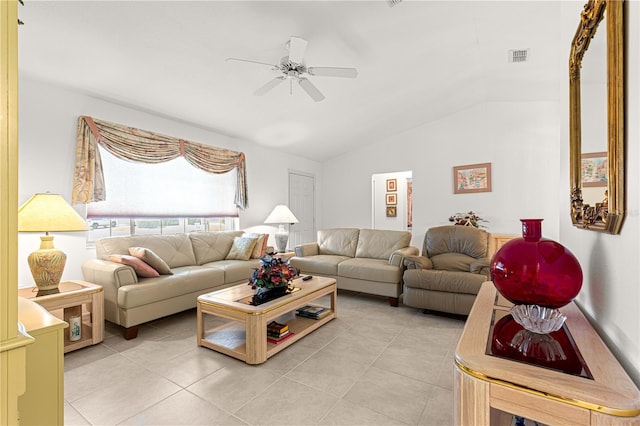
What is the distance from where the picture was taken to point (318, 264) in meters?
4.07

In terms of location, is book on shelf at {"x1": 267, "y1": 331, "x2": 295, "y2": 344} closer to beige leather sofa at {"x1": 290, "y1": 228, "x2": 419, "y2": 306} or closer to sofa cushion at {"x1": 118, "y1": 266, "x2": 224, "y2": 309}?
sofa cushion at {"x1": 118, "y1": 266, "x2": 224, "y2": 309}

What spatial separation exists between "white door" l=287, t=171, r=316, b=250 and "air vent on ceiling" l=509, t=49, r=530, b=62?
3.94 meters

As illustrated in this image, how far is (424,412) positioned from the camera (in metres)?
1.62

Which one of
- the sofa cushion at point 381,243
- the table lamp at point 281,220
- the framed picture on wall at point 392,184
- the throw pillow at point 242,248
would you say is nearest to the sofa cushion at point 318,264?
the sofa cushion at point 381,243

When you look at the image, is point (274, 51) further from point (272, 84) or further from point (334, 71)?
point (334, 71)

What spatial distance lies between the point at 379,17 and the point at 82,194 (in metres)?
3.38

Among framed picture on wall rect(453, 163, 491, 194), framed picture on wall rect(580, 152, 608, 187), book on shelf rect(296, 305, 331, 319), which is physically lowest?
book on shelf rect(296, 305, 331, 319)

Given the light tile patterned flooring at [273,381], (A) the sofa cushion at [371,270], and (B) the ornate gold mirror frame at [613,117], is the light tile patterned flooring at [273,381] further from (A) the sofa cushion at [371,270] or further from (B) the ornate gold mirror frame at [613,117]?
(B) the ornate gold mirror frame at [613,117]

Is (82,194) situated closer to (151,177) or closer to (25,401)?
(151,177)

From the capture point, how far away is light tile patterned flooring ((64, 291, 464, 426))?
5.24ft

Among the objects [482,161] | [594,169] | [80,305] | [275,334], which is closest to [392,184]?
[482,161]

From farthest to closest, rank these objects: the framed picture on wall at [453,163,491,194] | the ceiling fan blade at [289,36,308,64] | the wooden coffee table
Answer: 1. the framed picture on wall at [453,163,491,194]
2. the ceiling fan blade at [289,36,308,64]
3. the wooden coffee table

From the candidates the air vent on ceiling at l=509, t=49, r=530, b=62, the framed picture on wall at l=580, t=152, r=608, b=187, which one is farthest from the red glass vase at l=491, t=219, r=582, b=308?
the air vent on ceiling at l=509, t=49, r=530, b=62

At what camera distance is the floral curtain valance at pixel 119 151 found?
3047mm
